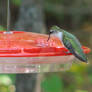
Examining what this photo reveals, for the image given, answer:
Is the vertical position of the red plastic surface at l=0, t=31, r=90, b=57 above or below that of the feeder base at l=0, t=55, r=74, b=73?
above

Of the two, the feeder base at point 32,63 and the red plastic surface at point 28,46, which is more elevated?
the red plastic surface at point 28,46

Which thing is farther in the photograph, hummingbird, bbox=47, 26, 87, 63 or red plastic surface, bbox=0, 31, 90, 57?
hummingbird, bbox=47, 26, 87, 63

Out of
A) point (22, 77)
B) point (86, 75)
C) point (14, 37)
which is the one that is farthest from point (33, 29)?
point (86, 75)

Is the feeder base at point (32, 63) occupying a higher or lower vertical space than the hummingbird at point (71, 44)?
lower

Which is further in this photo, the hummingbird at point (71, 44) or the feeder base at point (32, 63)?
the hummingbird at point (71, 44)

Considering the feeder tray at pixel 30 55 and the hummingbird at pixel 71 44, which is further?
the hummingbird at pixel 71 44

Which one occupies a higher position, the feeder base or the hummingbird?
the hummingbird

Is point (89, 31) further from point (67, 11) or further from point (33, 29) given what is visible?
point (33, 29)

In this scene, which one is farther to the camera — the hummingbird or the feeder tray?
the hummingbird
